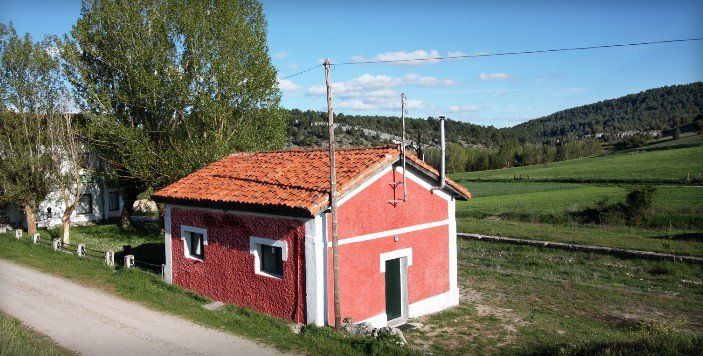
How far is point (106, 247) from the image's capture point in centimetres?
2562

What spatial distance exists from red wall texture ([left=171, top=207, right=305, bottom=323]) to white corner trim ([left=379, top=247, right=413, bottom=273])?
7.49ft

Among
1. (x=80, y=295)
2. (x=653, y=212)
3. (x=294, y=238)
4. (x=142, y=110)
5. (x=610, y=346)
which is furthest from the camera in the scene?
(x=653, y=212)

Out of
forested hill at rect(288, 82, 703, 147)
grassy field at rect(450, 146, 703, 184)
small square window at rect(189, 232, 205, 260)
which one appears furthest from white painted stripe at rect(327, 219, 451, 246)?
forested hill at rect(288, 82, 703, 147)

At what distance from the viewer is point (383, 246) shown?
13.8 m

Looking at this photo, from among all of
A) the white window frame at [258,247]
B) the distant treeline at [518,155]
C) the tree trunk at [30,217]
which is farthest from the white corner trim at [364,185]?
the distant treeline at [518,155]

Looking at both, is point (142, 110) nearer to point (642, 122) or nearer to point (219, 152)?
point (219, 152)

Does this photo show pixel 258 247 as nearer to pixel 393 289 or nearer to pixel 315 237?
pixel 315 237

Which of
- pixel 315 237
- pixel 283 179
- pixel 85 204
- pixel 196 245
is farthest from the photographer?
pixel 85 204

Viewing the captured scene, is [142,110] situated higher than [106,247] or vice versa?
[142,110]

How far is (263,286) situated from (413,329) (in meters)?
4.15

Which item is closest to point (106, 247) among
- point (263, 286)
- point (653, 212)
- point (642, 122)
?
point (263, 286)

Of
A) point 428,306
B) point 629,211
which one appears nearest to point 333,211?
point 428,306

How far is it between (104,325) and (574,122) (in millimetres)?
183470

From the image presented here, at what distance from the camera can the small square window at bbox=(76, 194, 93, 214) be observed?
115 ft
